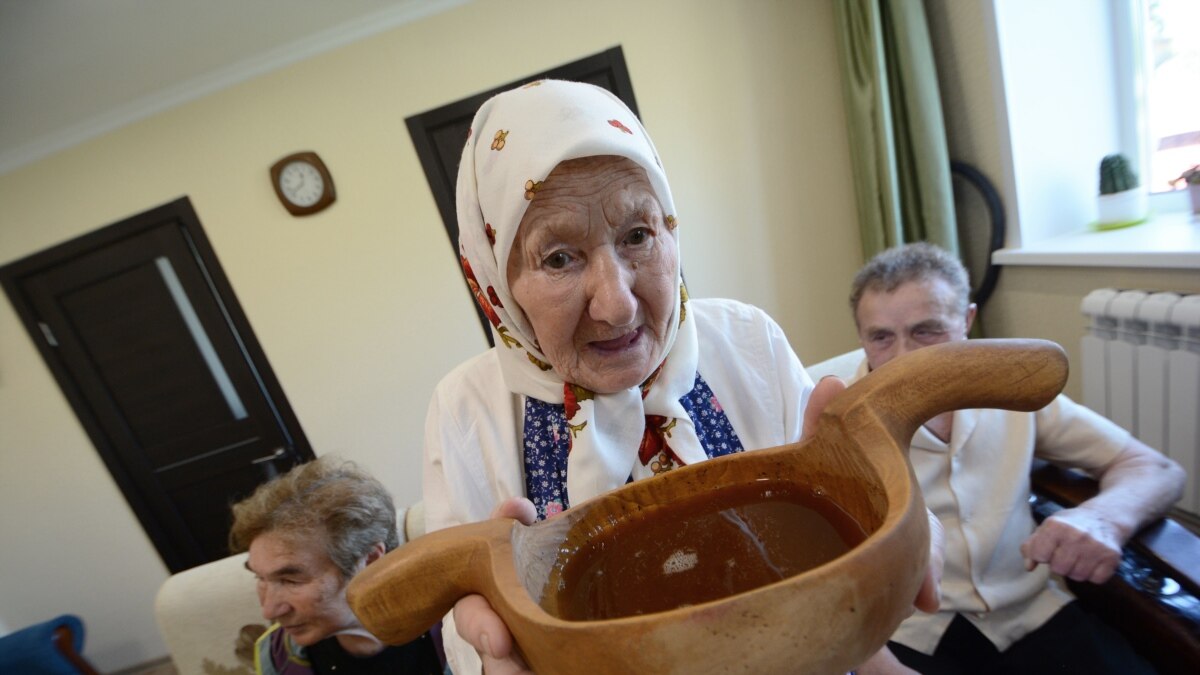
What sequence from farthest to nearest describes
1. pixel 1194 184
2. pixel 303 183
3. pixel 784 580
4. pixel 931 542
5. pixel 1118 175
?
1. pixel 303 183
2. pixel 1118 175
3. pixel 1194 184
4. pixel 931 542
5. pixel 784 580

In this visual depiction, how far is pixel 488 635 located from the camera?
1.12 ft

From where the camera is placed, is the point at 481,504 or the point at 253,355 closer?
the point at 481,504

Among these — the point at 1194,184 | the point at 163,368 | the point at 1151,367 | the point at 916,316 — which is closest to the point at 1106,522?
the point at 916,316

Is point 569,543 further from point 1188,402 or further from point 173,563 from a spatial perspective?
point 173,563

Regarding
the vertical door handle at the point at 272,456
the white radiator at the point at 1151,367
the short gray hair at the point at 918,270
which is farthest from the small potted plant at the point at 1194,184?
the vertical door handle at the point at 272,456

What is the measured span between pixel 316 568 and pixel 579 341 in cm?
95

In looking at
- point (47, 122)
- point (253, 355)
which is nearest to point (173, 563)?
point (253, 355)

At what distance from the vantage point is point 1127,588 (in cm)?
80

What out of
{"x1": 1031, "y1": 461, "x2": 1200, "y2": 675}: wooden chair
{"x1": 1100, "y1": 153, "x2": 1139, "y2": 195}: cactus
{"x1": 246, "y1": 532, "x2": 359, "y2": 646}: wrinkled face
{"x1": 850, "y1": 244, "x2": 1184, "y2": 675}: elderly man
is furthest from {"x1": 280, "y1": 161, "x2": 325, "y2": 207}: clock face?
{"x1": 1100, "y1": 153, "x2": 1139, "y2": 195}: cactus

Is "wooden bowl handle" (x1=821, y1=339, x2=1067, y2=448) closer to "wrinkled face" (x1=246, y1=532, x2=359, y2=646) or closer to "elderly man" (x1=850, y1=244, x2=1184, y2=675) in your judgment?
"elderly man" (x1=850, y1=244, x2=1184, y2=675)

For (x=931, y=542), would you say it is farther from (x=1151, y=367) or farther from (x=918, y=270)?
(x=1151, y=367)

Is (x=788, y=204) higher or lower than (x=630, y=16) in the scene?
lower

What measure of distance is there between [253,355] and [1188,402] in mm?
3634

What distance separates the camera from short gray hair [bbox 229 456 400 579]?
1.15 m
